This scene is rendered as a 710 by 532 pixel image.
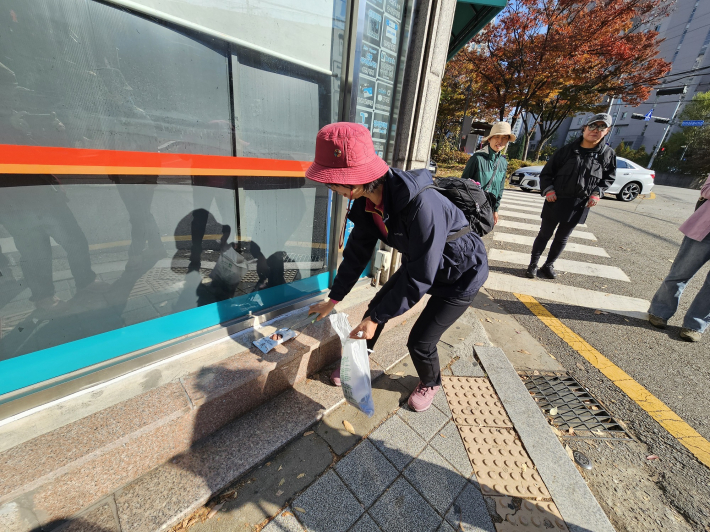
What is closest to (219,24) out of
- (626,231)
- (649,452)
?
(649,452)

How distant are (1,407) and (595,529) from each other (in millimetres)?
3190

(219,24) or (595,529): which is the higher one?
(219,24)

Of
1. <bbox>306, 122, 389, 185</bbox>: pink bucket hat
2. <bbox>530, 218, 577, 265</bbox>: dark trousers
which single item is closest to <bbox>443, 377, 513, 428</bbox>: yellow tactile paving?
<bbox>306, 122, 389, 185</bbox>: pink bucket hat

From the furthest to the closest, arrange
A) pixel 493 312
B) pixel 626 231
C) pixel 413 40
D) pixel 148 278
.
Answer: pixel 626 231 < pixel 493 312 < pixel 413 40 < pixel 148 278

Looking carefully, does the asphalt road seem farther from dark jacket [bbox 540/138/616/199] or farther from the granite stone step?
the granite stone step

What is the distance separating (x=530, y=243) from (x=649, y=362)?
3829 millimetres

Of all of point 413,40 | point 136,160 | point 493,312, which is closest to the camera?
point 136,160

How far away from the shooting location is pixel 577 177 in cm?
395

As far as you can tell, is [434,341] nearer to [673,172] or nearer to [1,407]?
[1,407]

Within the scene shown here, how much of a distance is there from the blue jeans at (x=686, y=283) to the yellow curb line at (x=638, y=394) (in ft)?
3.86

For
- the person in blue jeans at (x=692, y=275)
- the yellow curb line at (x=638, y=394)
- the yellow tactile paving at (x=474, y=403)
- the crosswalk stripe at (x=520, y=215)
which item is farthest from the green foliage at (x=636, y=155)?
the yellow tactile paving at (x=474, y=403)

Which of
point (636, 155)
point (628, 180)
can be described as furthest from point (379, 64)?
point (636, 155)

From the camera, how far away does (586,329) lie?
357 cm

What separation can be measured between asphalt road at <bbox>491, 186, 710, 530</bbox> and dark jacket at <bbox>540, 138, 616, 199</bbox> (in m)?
1.47
